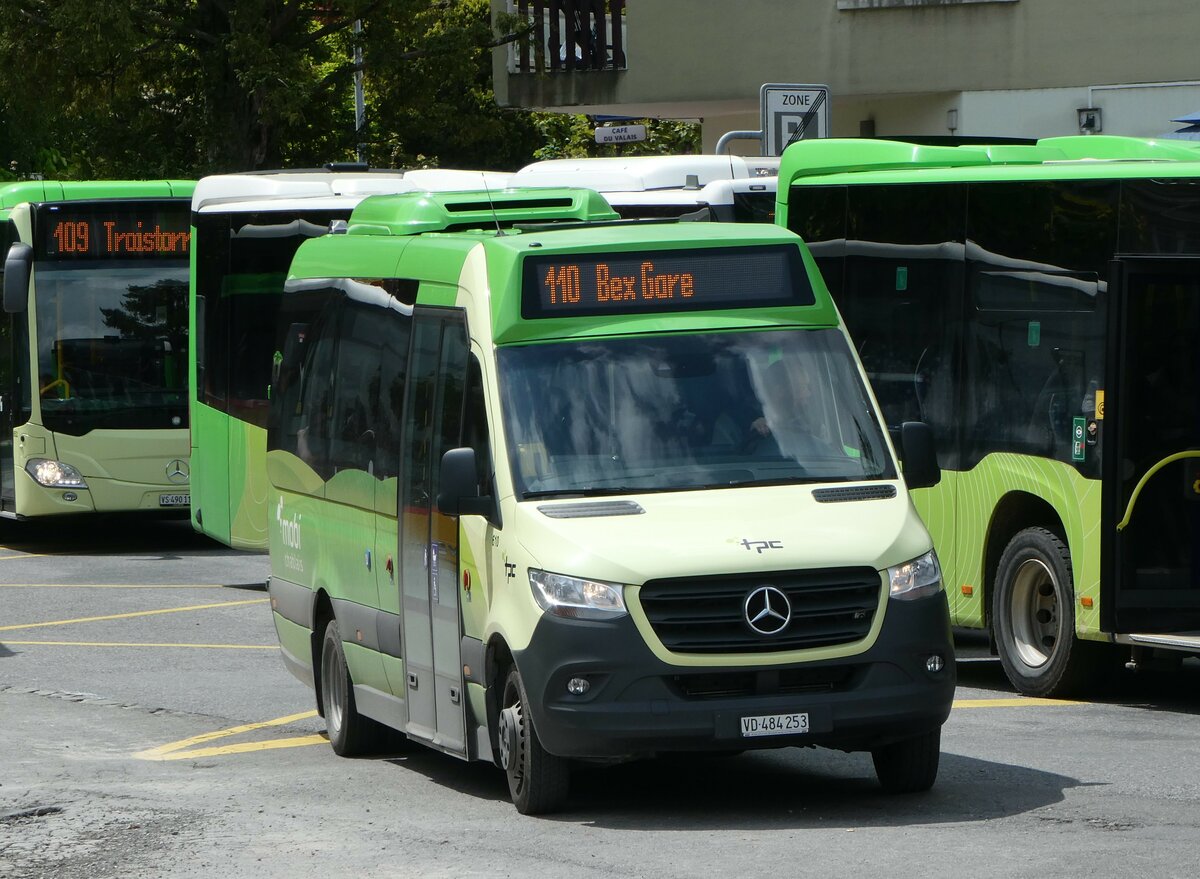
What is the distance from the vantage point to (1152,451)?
12094 mm

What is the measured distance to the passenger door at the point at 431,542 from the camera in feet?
31.6

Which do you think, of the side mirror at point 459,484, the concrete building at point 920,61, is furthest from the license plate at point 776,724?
the concrete building at point 920,61

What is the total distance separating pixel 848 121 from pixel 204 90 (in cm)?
882

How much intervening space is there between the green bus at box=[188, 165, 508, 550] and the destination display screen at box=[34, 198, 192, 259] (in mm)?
1762

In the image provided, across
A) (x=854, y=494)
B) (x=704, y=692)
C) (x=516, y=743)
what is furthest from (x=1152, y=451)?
(x=516, y=743)

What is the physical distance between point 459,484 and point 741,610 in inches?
47.1

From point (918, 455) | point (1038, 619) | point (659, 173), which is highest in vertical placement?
point (659, 173)

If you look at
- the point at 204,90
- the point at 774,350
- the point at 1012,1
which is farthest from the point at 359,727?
the point at 204,90

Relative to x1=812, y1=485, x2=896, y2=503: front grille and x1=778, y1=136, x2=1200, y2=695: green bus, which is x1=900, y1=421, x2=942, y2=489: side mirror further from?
x1=778, y1=136, x2=1200, y2=695: green bus

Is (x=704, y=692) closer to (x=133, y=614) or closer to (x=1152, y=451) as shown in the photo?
(x=1152, y=451)

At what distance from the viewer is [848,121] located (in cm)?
2973

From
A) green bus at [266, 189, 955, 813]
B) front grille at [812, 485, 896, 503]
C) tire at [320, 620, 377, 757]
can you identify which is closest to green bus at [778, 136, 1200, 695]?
green bus at [266, 189, 955, 813]

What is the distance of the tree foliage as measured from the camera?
30641 millimetres

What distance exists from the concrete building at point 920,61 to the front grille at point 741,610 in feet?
58.9
